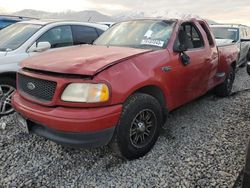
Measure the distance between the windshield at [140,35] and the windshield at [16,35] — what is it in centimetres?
151

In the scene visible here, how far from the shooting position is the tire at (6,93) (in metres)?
4.77

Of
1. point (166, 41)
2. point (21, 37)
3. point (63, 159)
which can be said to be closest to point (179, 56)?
point (166, 41)

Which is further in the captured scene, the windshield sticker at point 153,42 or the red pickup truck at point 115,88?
the windshield sticker at point 153,42

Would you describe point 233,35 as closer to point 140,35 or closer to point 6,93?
point 140,35

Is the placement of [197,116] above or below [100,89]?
below

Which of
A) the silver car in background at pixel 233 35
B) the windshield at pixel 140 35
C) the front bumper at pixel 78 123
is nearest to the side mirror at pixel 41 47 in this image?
the windshield at pixel 140 35

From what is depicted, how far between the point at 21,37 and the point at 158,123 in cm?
317

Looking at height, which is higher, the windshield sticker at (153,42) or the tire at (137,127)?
the windshield sticker at (153,42)

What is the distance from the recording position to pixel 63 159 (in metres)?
3.49

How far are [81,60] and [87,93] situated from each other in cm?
49

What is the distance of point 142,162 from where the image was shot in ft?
11.3

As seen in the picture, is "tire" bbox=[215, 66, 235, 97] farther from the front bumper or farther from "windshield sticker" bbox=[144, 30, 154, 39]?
the front bumper

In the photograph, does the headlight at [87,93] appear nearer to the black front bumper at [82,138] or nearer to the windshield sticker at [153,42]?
the black front bumper at [82,138]

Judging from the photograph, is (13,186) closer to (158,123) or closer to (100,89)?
(100,89)
